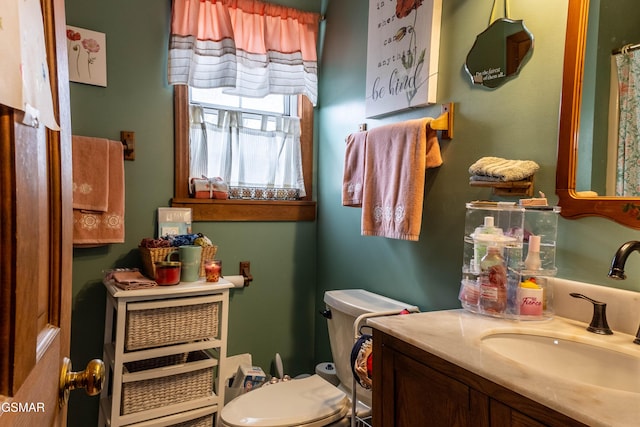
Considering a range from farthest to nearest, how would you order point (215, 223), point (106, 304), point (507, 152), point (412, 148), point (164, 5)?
point (215, 223) → point (164, 5) → point (106, 304) → point (412, 148) → point (507, 152)

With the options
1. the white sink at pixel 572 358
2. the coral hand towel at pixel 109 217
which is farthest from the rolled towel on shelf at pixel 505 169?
the coral hand towel at pixel 109 217

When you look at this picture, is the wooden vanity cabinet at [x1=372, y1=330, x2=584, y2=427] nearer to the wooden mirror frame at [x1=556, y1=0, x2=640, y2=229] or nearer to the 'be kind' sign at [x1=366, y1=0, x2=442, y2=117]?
the wooden mirror frame at [x1=556, y1=0, x2=640, y2=229]

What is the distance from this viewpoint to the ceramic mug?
1.76 metres

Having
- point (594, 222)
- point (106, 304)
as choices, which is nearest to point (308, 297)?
point (106, 304)

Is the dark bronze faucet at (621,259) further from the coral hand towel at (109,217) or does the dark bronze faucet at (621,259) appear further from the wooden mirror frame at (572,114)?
the coral hand towel at (109,217)

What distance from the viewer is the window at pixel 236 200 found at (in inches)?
82.9

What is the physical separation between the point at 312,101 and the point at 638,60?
1.63 m

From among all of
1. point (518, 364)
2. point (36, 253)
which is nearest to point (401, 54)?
point (518, 364)

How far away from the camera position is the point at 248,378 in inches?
78.7

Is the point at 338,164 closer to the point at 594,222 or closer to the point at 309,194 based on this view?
the point at 309,194

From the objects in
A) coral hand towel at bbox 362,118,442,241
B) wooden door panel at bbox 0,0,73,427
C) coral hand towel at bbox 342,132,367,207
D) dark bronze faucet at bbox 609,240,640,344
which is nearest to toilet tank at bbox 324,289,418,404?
coral hand towel at bbox 362,118,442,241

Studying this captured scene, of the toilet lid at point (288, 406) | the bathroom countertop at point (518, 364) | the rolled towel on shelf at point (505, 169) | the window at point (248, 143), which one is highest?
the window at point (248, 143)

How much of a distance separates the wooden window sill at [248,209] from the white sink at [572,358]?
1535 millimetres

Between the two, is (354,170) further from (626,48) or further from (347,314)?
(626,48)
